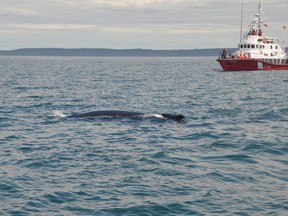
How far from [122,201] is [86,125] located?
13.0 meters

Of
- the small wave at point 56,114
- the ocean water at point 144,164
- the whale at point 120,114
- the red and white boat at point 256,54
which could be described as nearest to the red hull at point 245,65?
the red and white boat at point 256,54

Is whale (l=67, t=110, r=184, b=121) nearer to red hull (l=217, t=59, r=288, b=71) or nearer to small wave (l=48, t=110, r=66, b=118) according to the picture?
small wave (l=48, t=110, r=66, b=118)

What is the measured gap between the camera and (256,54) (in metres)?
89.1

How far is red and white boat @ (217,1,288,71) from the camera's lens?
87375mm

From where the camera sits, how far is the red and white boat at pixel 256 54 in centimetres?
8738

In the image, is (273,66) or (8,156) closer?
(8,156)

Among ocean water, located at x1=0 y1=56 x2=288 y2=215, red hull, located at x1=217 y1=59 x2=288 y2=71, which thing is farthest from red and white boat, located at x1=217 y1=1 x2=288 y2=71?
ocean water, located at x1=0 y1=56 x2=288 y2=215

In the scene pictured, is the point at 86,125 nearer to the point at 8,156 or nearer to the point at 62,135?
the point at 62,135

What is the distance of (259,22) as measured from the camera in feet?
301

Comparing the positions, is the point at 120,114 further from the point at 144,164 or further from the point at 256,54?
the point at 256,54

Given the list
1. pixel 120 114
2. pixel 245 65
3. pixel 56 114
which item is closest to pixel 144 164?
pixel 120 114

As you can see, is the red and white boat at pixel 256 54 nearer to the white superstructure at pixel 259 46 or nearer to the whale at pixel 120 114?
the white superstructure at pixel 259 46

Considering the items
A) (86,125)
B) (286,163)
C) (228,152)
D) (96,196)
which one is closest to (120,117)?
(86,125)

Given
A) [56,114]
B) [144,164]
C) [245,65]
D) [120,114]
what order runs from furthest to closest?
1. [245,65]
2. [56,114]
3. [120,114]
4. [144,164]
